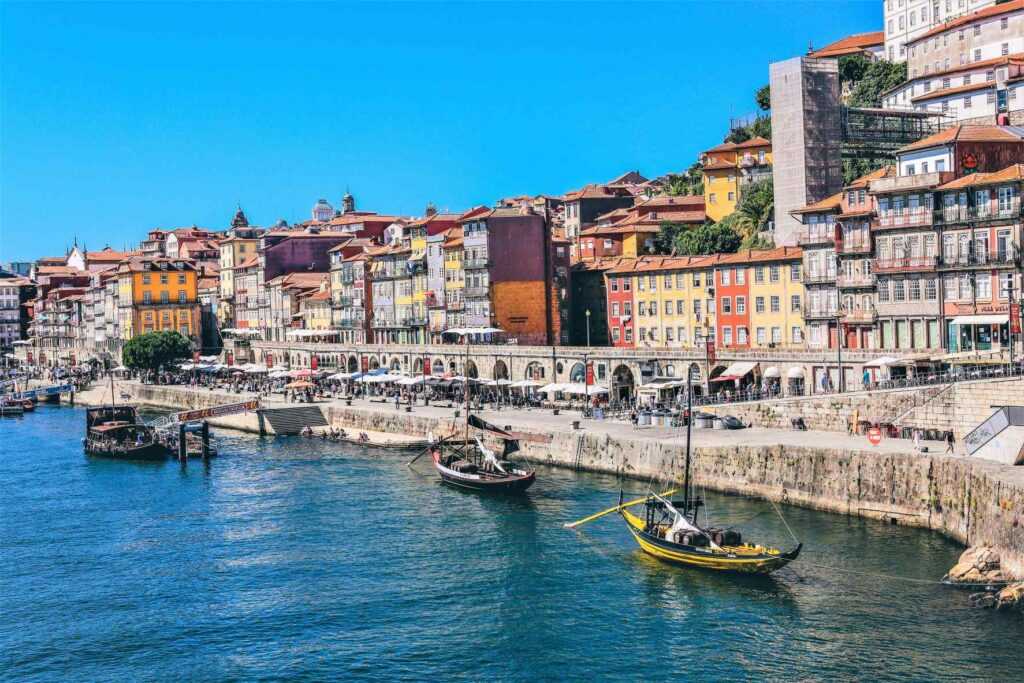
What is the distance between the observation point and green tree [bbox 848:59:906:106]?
121 metres

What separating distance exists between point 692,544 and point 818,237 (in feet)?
118

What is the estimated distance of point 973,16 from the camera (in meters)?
111

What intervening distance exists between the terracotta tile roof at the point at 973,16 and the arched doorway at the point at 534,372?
163ft

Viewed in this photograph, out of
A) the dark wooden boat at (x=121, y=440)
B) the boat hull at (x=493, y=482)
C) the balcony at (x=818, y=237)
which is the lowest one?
the boat hull at (x=493, y=482)

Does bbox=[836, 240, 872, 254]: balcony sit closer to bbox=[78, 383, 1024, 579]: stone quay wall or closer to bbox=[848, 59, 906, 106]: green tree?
bbox=[78, 383, 1024, 579]: stone quay wall

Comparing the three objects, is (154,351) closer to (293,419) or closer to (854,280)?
(293,419)

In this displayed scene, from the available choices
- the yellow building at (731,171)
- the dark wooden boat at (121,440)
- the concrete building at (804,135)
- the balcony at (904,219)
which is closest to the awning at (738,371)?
the balcony at (904,219)

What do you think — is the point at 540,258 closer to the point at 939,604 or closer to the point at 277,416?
the point at 277,416

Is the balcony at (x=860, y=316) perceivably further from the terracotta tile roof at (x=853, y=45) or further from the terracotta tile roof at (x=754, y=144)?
the terracotta tile roof at (x=853, y=45)

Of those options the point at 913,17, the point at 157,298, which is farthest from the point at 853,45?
the point at 157,298

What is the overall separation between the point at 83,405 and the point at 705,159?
67.5 metres

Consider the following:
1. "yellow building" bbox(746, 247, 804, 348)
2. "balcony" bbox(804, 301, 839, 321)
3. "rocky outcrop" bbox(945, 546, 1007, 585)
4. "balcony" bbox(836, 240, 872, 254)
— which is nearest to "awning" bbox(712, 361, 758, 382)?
"balcony" bbox(804, 301, 839, 321)

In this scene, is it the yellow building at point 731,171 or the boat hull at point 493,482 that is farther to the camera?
the yellow building at point 731,171

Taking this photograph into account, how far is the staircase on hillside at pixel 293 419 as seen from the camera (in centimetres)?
9350
